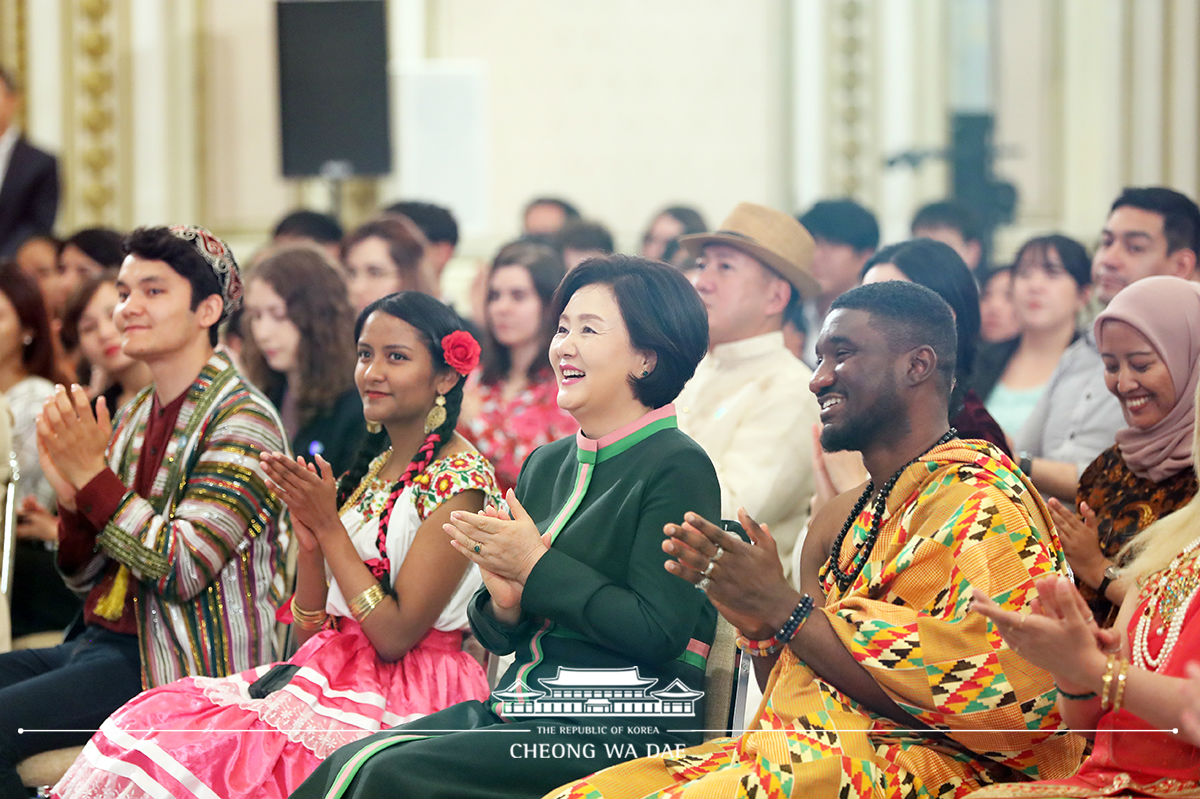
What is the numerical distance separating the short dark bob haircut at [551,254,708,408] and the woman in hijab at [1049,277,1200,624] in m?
0.91

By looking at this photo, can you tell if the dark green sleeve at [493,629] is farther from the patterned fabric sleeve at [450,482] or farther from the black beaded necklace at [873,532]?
the black beaded necklace at [873,532]

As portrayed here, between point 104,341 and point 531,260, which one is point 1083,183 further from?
point 104,341

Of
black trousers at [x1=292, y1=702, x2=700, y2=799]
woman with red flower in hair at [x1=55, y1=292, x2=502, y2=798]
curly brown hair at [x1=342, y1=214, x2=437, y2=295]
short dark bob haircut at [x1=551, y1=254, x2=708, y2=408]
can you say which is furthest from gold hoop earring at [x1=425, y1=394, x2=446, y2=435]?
curly brown hair at [x1=342, y1=214, x2=437, y2=295]

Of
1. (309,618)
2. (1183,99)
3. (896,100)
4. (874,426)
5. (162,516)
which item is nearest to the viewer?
(874,426)

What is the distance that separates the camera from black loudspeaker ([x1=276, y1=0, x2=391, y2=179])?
8.12 meters

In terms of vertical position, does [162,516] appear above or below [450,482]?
below

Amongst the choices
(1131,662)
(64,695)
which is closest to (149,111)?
(64,695)

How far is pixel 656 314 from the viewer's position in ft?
8.75

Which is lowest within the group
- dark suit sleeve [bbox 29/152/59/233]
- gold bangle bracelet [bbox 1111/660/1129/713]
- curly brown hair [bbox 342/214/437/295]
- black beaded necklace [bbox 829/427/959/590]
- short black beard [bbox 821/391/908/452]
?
gold bangle bracelet [bbox 1111/660/1129/713]

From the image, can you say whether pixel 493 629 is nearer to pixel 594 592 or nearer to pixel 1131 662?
pixel 594 592

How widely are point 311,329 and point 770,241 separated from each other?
53.8 inches

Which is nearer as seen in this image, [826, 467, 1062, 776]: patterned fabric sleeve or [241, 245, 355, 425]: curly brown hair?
[826, 467, 1062, 776]: patterned fabric sleeve

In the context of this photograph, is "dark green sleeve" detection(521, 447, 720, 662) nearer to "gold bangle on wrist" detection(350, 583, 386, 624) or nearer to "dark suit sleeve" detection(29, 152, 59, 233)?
"gold bangle on wrist" detection(350, 583, 386, 624)

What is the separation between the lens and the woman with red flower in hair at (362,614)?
2.82m
